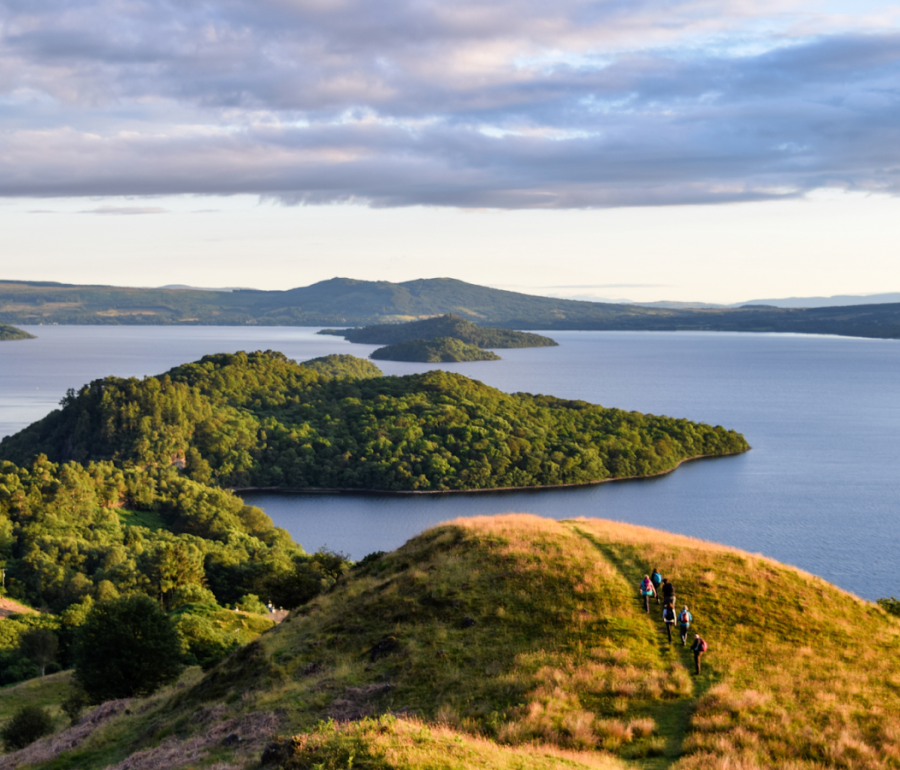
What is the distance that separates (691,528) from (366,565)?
10358cm

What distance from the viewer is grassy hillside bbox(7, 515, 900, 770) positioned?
24188 millimetres

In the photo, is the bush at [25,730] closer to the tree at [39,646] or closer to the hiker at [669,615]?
the tree at [39,646]

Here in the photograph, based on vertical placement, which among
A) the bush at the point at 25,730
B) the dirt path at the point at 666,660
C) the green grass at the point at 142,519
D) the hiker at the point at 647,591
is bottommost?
the green grass at the point at 142,519

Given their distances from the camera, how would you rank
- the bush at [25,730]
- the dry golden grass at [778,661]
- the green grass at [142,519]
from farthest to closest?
1. the green grass at [142,519]
2. the bush at [25,730]
3. the dry golden grass at [778,661]

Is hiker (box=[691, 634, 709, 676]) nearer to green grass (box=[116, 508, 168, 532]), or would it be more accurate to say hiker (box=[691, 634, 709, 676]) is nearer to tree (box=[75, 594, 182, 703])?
tree (box=[75, 594, 182, 703])

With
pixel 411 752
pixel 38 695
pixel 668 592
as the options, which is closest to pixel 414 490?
pixel 38 695

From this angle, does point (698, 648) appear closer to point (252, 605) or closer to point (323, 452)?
point (252, 605)

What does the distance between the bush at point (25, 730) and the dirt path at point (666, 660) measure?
97.4ft

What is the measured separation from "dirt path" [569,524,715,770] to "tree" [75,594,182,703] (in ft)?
83.2

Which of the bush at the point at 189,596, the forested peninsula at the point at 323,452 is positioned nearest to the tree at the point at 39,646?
the bush at the point at 189,596

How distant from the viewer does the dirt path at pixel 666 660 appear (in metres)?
25.2

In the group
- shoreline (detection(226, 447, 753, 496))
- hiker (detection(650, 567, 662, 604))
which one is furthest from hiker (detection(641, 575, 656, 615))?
shoreline (detection(226, 447, 753, 496))

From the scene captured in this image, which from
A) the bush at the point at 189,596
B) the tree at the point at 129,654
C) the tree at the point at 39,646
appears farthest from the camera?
the bush at the point at 189,596

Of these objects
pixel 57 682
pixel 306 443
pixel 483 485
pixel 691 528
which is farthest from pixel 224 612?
pixel 306 443
